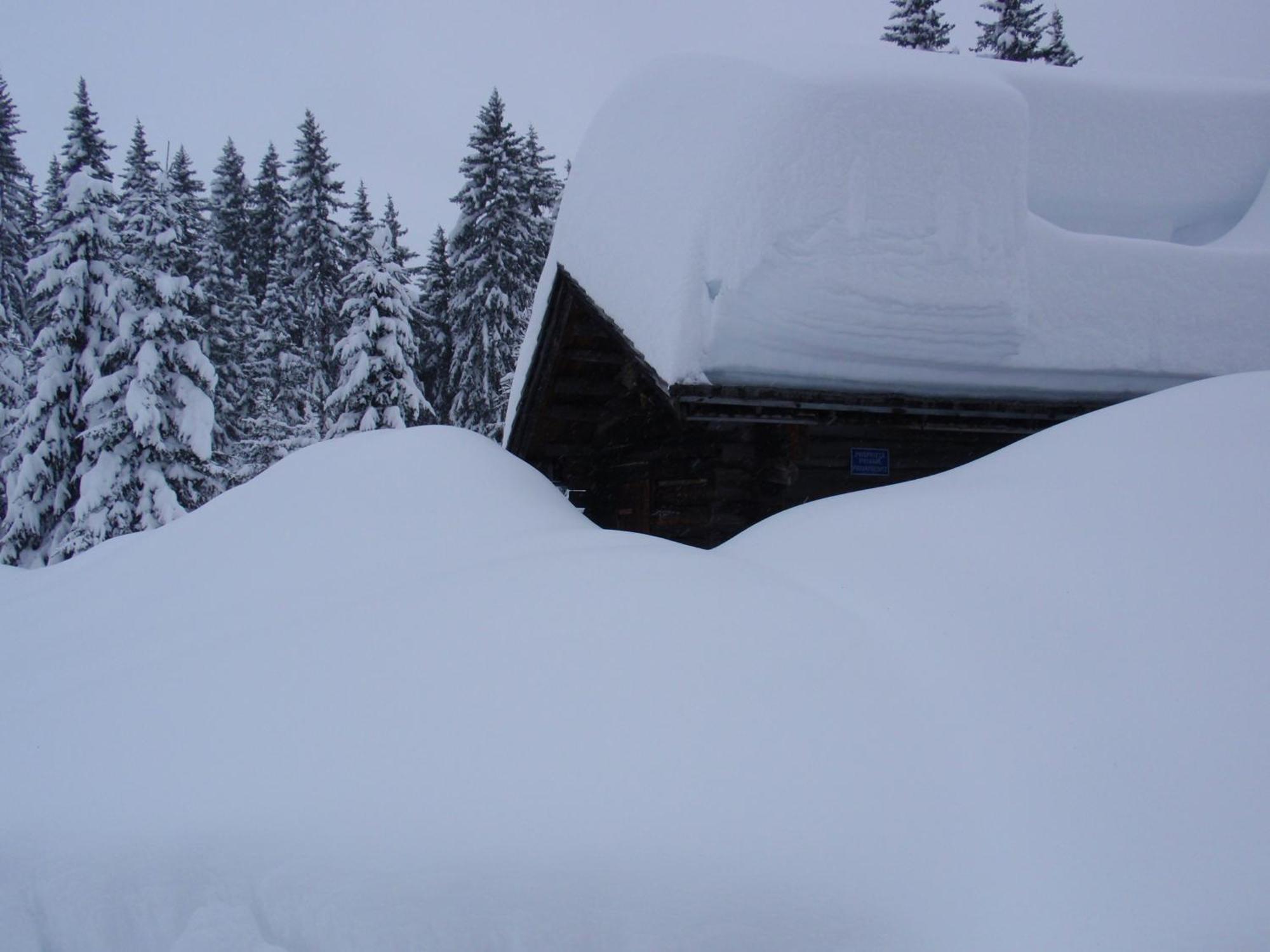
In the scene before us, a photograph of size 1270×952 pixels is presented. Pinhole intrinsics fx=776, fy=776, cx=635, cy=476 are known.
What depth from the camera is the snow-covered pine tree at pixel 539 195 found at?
23.2 meters

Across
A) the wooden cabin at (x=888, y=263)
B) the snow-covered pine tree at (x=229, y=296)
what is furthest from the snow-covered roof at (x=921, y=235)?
the snow-covered pine tree at (x=229, y=296)

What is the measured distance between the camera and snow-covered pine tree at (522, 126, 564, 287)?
2316 centimetres

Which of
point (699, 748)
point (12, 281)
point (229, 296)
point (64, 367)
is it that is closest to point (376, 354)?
point (64, 367)

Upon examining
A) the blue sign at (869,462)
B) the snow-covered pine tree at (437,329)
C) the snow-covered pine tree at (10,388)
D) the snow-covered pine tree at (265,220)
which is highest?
the snow-covered pine tree at (265,220)

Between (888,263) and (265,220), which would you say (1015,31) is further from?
(265,220)

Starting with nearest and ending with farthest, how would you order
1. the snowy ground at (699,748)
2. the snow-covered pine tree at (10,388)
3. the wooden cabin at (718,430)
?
the snowy ground at (699,748) < the wooden cabin at (718,430) < the snow-covered pine tree at (10,388)

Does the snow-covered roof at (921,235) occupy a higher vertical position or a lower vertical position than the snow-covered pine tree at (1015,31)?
lower

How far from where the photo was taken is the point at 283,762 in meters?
2.15

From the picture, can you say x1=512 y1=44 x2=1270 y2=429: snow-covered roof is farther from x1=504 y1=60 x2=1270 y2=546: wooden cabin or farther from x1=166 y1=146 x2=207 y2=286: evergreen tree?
x1=166 y1=146 x2=207 y2=286: evergreen tree

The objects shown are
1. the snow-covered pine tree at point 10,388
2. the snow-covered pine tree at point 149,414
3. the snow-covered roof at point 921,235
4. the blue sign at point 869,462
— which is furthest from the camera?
the snow-covered pine tree at point 10,388

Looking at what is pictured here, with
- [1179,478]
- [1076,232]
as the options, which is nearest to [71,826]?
[1179,478]

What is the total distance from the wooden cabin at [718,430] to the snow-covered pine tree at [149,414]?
1026 cm

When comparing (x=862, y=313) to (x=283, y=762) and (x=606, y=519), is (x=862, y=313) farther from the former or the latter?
(x=606, y=519)

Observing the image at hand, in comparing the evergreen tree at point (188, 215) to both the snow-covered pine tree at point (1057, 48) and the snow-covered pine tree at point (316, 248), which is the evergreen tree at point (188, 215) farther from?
the snow-covered pine tree at point (1057, 48)
